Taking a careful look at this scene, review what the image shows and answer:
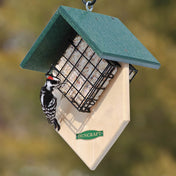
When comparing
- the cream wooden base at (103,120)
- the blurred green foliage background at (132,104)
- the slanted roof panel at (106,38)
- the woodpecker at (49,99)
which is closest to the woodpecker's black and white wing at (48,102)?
the woodpecker at (49,99)

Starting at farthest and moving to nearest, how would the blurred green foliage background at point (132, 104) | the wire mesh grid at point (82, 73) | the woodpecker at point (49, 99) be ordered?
the blurred green foliage background at point (132, 104) < the woodpecker at point (49, 99) < the wire mesh grid at point (82, 73)

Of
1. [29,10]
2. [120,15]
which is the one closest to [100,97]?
[120,15]

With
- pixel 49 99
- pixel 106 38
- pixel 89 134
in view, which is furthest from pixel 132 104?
pixel 106 38

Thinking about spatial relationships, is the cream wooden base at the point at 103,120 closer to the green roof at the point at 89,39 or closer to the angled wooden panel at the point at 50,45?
the green roof at the point at 89,39

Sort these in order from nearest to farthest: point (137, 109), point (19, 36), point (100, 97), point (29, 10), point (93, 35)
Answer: point (93, 35), point (100, 97), point (137, 109), point (29, 10), point (19, 36)

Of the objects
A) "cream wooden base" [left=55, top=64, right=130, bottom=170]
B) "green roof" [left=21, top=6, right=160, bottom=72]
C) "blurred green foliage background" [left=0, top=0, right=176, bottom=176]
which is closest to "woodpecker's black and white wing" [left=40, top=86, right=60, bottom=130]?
"cream wooden base" [left=55, top=64, right=130, bottom=170]

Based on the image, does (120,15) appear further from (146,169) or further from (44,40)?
(44,40)

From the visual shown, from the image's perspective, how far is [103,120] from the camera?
2643 mm

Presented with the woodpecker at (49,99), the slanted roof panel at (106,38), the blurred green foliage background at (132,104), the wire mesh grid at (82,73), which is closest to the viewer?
the slanted roof panel at (106,38)

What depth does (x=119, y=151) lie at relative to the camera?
18.9ft

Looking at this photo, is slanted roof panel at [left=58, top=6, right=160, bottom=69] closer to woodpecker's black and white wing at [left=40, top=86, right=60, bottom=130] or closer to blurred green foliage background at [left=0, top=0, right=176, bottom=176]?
woodpecker's black and white wing at [left=40, top=86, right=60, bottom=130]

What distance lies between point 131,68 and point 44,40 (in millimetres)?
541

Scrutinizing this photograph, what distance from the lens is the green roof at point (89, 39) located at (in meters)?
2.46

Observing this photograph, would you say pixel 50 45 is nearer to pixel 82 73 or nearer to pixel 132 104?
pixel 82 73
